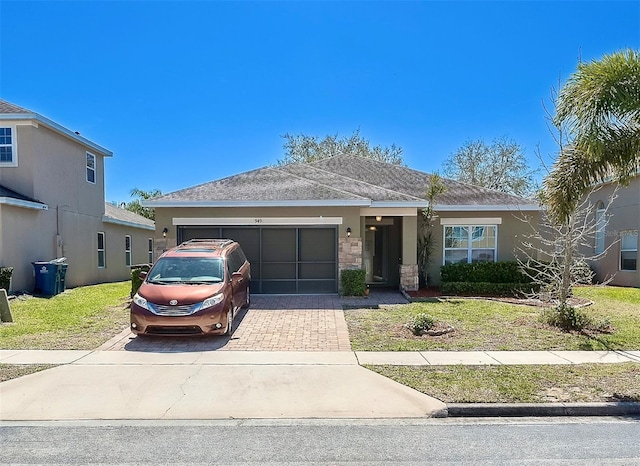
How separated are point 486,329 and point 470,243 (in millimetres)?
7385

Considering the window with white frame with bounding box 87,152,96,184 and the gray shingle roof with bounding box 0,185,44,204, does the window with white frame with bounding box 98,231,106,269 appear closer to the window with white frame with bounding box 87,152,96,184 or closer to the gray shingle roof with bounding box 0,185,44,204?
the window with white frame with bounding box 87,152,96,184

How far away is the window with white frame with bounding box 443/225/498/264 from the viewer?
1628 centimetres

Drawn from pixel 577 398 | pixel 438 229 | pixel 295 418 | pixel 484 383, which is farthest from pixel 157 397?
pixel 438 229

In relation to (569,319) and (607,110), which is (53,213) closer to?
(569,319)

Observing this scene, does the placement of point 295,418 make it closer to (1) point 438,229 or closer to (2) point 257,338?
(2) point 257,338

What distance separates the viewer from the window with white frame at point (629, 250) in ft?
56.2

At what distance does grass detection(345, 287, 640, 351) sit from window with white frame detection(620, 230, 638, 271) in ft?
16.3

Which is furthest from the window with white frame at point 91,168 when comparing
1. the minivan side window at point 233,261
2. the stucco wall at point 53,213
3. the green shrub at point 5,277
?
the minivan side window at point 233,261

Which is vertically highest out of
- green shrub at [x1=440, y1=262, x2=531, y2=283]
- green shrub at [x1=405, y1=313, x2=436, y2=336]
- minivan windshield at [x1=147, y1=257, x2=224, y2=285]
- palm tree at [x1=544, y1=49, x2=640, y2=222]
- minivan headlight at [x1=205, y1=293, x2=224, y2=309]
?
palm tree at [x1=544, y1=49, x2=640, y2=222]

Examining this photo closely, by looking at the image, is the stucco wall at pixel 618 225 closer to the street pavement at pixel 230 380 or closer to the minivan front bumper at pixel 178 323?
the street pavement at pixel 230 380

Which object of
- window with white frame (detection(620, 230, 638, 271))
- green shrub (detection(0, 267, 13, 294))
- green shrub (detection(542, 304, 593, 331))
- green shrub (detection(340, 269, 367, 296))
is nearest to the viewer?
green shrub (detection(542, 304, 593, 331))

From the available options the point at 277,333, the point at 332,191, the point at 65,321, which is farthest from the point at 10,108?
the point at 277,333

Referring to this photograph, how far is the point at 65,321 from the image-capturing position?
10133mm

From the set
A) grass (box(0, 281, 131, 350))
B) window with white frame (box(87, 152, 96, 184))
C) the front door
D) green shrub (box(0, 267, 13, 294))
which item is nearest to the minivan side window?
grass (box(0, 281, 131, 350))
